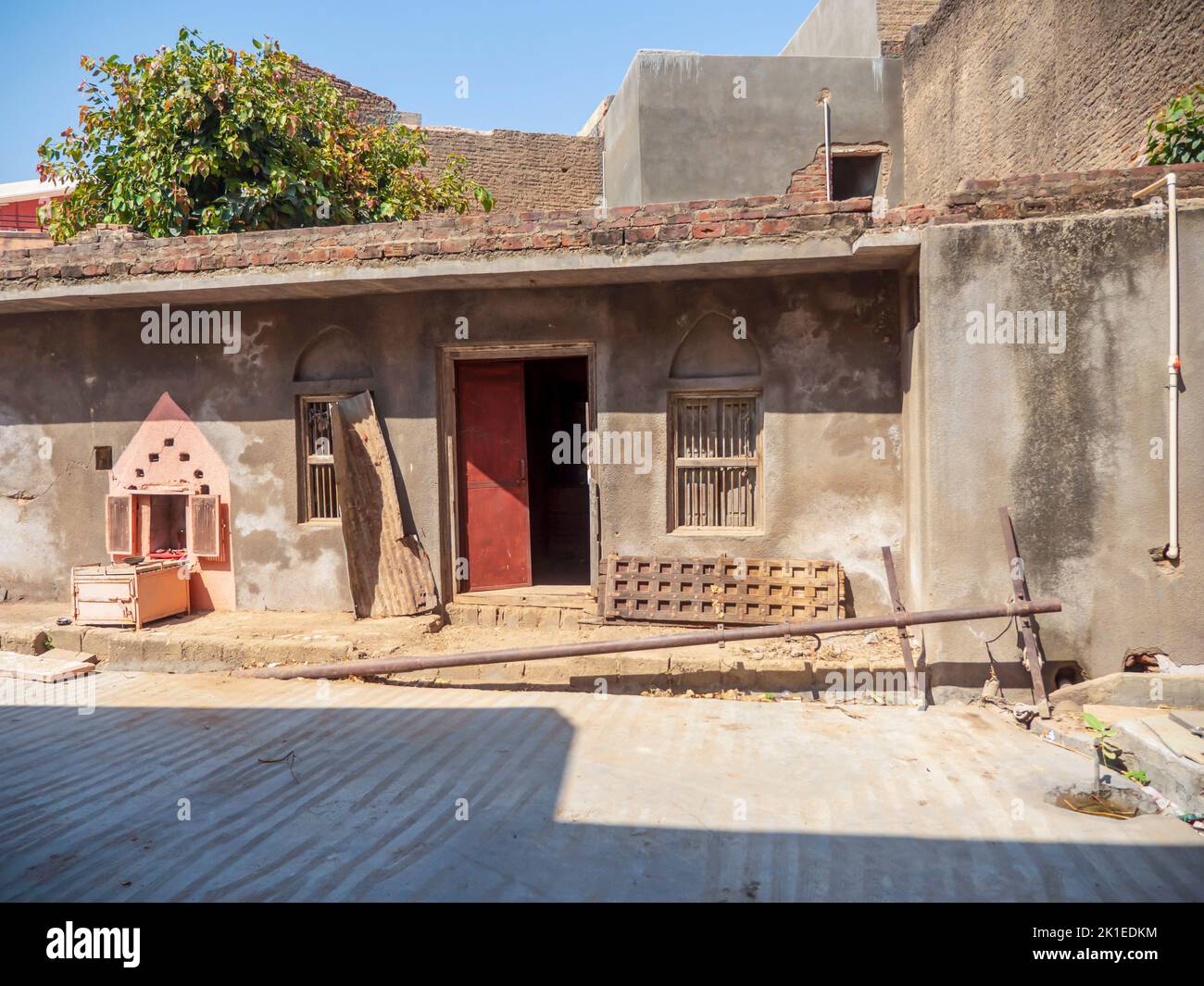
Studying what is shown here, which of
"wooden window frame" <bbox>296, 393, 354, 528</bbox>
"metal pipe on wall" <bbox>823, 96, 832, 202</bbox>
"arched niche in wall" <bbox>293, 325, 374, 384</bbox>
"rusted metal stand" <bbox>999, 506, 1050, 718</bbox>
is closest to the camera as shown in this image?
"rusted metal stand" <bbox>999, 506, 1050, 718</bbox>

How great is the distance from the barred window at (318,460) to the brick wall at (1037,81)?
847 centimetres

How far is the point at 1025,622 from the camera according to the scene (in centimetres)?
622

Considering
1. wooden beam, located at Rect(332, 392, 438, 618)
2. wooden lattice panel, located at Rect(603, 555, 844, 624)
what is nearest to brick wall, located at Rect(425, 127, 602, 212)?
wooden beam, located at Rect(332, 392, 438, 618)

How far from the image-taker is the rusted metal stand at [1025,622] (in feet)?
20.1

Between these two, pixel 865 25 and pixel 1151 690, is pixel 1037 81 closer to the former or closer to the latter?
pixel 865 25

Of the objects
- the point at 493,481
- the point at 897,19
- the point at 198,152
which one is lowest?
the point at 493,481

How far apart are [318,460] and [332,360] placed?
1024 millimetres

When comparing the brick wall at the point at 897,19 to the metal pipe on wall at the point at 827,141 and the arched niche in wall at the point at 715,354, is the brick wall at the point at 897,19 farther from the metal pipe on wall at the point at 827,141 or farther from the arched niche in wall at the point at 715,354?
the arched niche in wall at the point at 715,354

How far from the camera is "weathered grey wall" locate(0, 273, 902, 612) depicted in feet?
25.7

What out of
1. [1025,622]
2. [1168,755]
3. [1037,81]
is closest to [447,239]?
[1025,622]

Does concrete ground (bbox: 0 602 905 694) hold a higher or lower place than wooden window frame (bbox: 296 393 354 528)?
lower

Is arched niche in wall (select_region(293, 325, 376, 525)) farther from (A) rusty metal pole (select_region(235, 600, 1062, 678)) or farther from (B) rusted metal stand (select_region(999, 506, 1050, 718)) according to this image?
(B) rusted metal stand (select_region(999, 506, 1050, 718))

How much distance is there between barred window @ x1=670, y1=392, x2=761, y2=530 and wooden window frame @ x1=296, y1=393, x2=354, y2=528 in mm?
3353
